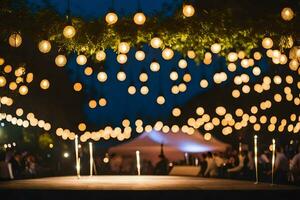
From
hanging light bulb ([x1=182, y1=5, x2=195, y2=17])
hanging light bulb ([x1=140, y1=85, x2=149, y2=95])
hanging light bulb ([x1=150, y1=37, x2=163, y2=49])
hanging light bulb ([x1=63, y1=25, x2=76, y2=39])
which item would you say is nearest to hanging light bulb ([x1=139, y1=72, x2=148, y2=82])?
hanging light bulb ([x1=140, y1=85, x2=149, y2=95])

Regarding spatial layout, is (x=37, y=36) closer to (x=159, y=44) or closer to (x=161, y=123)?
(x=159, y=44)

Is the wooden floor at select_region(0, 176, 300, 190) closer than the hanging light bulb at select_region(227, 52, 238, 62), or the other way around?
the wooden floor at select_region(0, 176, 300, 190)

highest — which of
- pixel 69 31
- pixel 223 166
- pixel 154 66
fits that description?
pixel 69 31

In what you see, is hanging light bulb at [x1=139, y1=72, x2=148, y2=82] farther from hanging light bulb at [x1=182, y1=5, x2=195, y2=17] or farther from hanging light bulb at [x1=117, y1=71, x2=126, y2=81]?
hanging light bulb at [x1=182, y1=5, x2=195, y2=17]

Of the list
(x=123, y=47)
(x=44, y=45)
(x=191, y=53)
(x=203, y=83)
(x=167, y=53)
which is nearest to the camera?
(x=44, y=45)

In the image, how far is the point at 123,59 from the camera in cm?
1436

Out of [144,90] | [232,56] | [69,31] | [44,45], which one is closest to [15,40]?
[44,45]

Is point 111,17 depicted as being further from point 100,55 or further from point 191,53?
point 191,53

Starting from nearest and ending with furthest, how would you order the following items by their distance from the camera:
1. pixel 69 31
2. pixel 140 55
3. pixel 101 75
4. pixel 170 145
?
pixel 69 31 → pixel 140 55 → pixel 101 75 → pixel 170 145

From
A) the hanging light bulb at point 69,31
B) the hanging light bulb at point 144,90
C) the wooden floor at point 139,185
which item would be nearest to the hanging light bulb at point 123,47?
the hanging light bulb at point 69,31

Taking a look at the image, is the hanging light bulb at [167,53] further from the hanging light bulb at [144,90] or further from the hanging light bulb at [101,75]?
the hanging light bulb at [144,90]

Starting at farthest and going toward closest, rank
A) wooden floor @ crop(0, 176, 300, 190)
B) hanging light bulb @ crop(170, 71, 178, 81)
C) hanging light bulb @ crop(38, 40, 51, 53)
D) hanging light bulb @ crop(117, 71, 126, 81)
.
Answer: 1. hanging light bulb @ crop(170, 71, 178, 81)
2. hanging light bulb @ crop(117, 71, 126, 81)
3. hanging light bulb @ crop(38, 40, 51, 53)
4. wooden floor @ crop(0, 176, 300, 190)

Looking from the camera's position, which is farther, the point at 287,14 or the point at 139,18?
the point at 139,18
